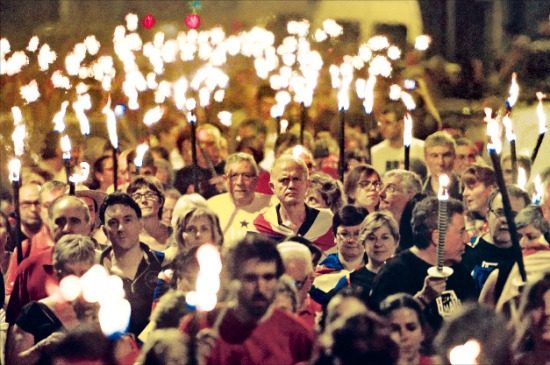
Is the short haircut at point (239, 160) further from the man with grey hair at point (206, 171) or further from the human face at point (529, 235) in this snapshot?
the human face at point (529, 235)

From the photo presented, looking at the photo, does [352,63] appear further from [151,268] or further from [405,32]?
[151,268]

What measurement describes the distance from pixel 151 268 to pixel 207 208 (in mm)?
441

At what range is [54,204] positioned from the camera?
6.42 metres

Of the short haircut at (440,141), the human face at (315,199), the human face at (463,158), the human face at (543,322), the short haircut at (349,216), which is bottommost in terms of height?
the human face at (543,322)

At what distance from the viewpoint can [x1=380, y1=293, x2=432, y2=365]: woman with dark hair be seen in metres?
5.83

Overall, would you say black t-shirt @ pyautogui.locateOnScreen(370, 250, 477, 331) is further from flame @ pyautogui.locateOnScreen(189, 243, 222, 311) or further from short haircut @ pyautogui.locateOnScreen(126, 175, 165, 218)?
short haircut @ pyautogui.locateOnScreen(126, 175, 165, 218)

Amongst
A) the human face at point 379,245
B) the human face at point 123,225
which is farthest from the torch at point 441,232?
the human face at point 123,225

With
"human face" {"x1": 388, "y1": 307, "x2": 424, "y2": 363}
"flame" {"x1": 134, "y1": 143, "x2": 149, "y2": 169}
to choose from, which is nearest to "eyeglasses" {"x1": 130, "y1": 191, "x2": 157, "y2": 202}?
"flame" {"x1": 134, "y1": 143, "x2": 149, "y2": 169}

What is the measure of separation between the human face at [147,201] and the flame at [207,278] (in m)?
0.50

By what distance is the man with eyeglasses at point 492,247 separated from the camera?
635 centimetres

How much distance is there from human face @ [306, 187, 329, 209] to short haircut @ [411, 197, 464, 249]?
1.80ft

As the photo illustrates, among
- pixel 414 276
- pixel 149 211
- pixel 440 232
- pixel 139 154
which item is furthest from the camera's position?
pixel 139 154

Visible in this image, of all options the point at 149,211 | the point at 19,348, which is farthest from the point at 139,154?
the point at 19,348

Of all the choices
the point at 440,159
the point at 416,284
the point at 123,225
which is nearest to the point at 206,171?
the point at 123,225
